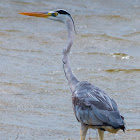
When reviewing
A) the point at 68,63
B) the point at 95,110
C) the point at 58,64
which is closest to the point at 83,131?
the point at 95,110

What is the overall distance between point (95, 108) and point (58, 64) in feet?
17.7

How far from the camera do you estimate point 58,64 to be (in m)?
11.5

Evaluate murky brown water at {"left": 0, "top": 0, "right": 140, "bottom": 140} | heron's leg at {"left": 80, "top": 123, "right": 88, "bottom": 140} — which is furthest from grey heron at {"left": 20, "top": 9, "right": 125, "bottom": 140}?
murky brown water at {"left": 0, "top": 0, "right": 140, "bottom": 140}

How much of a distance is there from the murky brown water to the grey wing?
0.94 meters

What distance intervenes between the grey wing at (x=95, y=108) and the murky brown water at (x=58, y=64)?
944 mm

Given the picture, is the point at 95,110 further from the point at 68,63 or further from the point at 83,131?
the point at 68,63

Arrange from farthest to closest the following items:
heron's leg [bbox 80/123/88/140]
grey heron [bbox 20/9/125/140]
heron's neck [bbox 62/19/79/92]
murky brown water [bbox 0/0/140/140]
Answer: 1. murky brown water [bbox 0/0/140/140]
2. heron's neck [bbox 62/19/79/92]
3. heron's leg [bbox 80/123/88/140]
4. grey heron [bbox 20/9/125/140]

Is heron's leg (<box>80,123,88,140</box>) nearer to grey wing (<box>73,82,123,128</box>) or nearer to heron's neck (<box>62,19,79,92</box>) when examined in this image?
grey wing (<box>73,82,123,128</box>)

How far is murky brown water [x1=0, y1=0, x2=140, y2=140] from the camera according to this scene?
7680mm

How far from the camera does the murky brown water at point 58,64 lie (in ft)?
25.2

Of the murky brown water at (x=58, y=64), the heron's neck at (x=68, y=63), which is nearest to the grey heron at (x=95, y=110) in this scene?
the heron's neck at (x=68, y=63)

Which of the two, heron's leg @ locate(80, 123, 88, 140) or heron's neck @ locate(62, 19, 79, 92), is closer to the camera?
heron's leg @ locate(80, 123, 88, 140)

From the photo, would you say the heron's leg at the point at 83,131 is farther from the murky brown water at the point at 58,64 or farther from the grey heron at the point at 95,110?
the murky brown water at the point at 58,64

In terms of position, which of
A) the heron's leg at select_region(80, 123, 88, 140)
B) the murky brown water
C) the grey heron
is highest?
the grey heron
